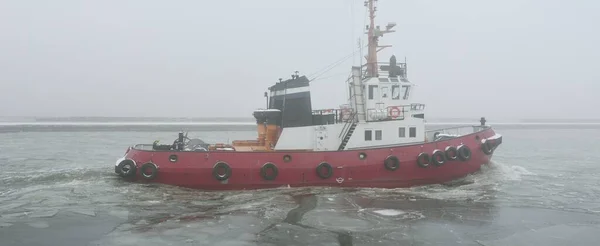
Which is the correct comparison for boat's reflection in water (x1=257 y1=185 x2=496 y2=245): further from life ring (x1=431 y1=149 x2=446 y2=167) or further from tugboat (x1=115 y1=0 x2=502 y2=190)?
life ring (x1=431 y1=149 x2=446 y2=167)

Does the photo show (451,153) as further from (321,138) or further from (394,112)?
(321,138)

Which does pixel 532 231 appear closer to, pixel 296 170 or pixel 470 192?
pixel 470 192

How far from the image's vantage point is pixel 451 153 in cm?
1279

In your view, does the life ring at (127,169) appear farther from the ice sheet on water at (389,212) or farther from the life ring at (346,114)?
the ice sheet on water at (389,212)

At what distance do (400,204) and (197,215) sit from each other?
5027 mm

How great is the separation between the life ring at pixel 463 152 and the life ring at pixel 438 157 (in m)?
0.57

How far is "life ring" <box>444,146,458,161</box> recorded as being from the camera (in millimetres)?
12727

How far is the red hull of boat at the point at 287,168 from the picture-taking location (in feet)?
38.9

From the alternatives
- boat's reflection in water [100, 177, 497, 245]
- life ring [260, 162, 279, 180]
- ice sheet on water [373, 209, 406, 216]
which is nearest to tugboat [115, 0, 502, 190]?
life ring [260, 162, 279, 180]

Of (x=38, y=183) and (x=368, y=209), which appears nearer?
(x=368, y=209)

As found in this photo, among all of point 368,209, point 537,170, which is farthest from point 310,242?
point 537,170

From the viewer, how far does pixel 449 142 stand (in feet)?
42.4

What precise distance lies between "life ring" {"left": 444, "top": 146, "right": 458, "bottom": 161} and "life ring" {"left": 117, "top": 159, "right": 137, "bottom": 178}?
9.19 metres

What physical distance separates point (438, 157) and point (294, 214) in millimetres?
5387
